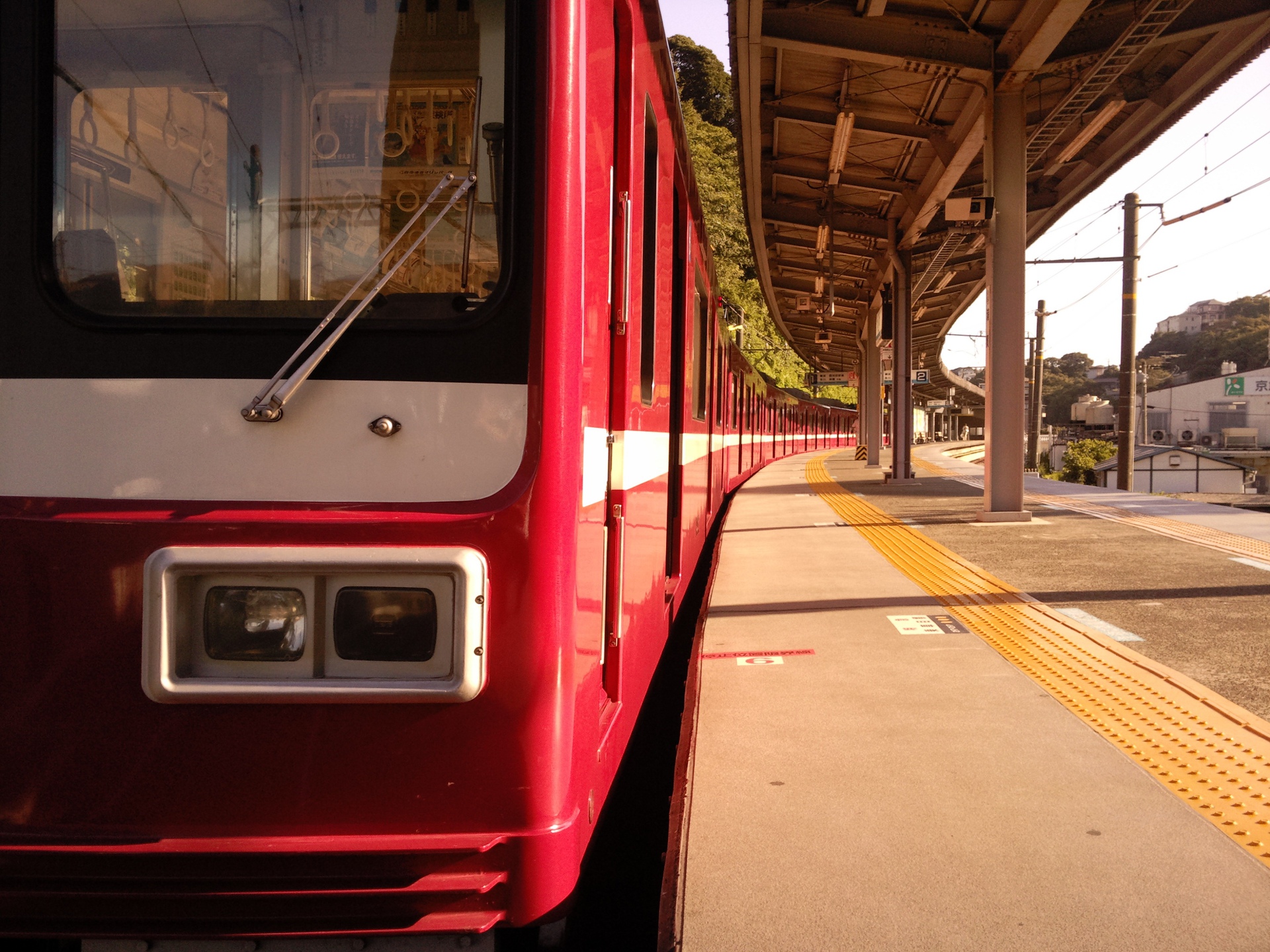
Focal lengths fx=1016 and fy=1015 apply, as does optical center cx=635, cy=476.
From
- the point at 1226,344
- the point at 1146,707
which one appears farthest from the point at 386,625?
the point at 1226,344

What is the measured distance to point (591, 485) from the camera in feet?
7.72

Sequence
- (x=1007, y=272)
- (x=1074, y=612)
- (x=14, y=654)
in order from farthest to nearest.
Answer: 1. (x=1007, y=272)
2. (x=1074, y=612)
3. (x=14, y=654)

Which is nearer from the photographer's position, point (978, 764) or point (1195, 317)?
point (978, 764)

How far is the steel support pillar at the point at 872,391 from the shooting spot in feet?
89.6

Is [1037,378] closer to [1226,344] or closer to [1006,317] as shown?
[1006,317]

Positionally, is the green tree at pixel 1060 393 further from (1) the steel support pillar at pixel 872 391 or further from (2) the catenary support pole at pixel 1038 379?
(1) the steel support pillar at pixel 872 391

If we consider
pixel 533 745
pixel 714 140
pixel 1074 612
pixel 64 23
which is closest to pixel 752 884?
pixel 533 745

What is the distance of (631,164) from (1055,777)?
2.41 m

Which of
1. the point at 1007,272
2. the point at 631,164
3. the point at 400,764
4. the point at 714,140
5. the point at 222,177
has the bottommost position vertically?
the point at 400,764

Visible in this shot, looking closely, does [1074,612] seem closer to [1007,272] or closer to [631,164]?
[631,164]

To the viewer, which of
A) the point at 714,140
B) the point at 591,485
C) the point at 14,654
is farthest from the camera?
the point at 714,140

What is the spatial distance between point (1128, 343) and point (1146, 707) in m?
16.6

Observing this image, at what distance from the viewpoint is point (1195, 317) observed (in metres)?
138

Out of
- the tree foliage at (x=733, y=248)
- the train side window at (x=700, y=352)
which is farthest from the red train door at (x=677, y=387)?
the tree foliage at (x=733, y=248)
